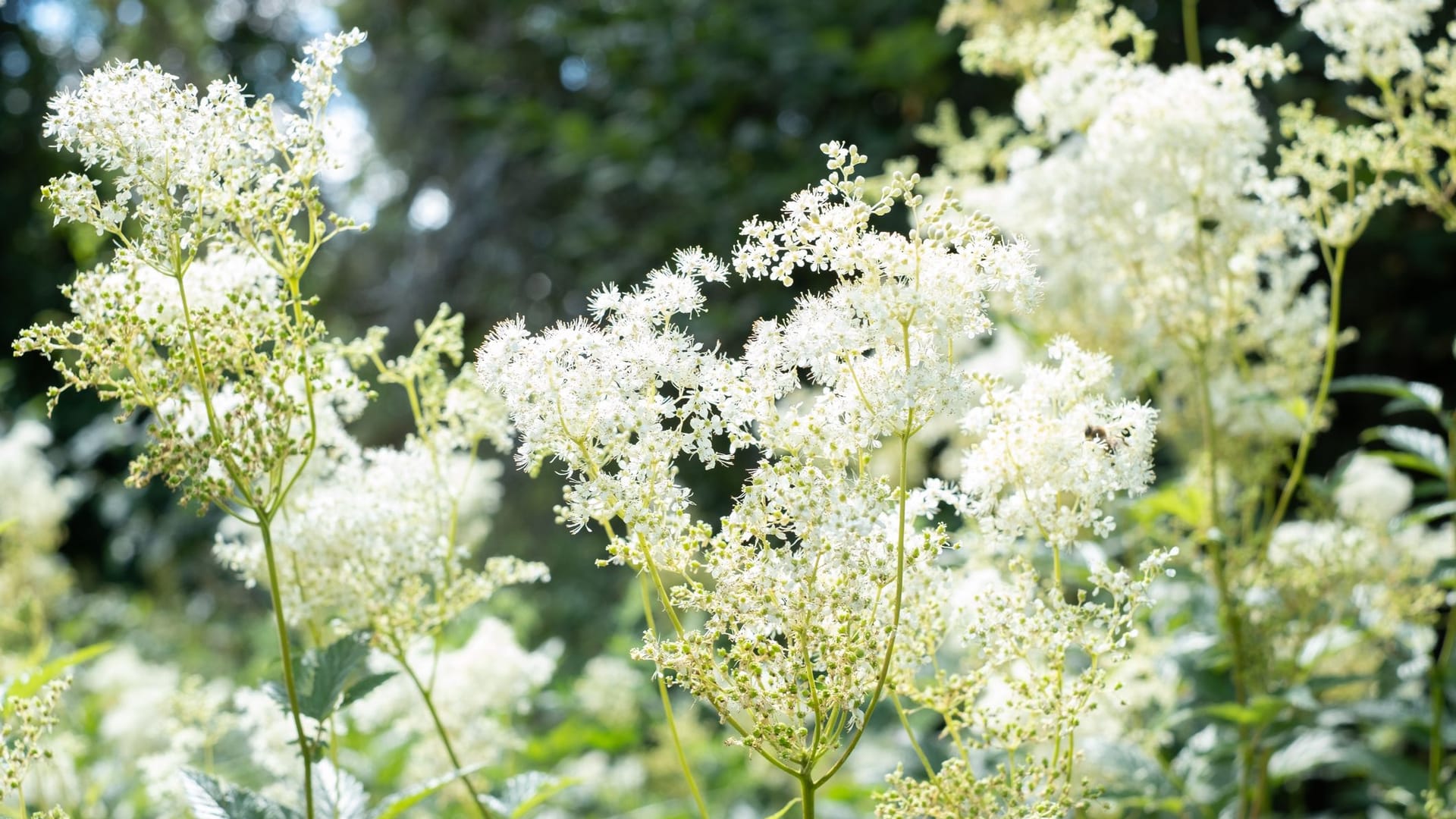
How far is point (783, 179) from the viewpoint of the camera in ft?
20.9

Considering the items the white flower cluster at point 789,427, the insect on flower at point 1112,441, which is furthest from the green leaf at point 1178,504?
the white flower cluster at point 789,427

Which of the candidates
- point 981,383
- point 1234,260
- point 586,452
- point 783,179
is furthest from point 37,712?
point 783,179

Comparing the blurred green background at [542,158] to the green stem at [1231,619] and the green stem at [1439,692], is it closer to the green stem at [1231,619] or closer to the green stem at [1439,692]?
the green stem at [1439,692]

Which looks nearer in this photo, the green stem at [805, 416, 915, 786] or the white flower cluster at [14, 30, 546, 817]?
the green stem at [805, 416, 915, 786]

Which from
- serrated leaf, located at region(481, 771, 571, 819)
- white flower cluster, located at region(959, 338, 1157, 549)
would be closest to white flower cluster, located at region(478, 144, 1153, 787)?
white flower cluster, located at region(959, 338, 1157, 549)

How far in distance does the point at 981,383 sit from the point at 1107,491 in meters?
0.24

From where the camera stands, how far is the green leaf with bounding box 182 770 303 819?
1.67 metres

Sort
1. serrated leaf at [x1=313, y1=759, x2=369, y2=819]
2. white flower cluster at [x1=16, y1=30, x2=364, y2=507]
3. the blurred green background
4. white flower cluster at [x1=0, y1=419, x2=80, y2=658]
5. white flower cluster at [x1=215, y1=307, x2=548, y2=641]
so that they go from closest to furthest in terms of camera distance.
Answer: white flower cluster at [x1=16, y1=30, x2=364, y2=507] → serrated leaf at [x1=313, y1=759, x2=369, y2=819] → white flower cluster at [x1=215, y1=307, x2=548, y2=641] → white flower cluster at [x1=0, y1=419, x2=80, y2=658] → the blurred green background

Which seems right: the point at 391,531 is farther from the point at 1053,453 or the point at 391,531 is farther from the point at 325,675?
the point at 1053,453

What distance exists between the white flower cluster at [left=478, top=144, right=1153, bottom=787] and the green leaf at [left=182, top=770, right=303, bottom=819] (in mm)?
730

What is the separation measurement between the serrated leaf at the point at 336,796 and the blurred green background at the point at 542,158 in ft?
10.4

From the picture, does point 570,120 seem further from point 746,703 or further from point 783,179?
point 746,703

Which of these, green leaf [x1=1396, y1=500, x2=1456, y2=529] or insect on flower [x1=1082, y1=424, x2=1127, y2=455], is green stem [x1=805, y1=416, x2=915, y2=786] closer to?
insect on flower [x1=1082, y1=424, x2=1127, y2=455]

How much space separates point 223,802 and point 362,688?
26 cm
